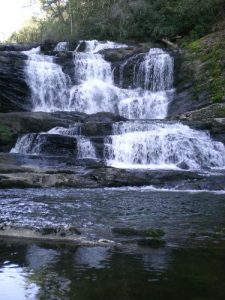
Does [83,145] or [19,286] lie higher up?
[83,145]

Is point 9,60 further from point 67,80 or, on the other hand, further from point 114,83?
point 114,83

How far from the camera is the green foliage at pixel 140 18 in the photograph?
35.6m

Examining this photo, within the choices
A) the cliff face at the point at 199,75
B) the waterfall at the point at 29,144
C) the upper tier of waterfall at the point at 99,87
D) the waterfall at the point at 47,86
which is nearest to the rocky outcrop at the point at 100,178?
the waterfall at the point at 29,144

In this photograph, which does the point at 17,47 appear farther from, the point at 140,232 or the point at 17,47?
the point at 140,232

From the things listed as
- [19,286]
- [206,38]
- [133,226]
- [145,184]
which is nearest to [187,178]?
[145,184]

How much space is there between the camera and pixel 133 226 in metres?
8.55

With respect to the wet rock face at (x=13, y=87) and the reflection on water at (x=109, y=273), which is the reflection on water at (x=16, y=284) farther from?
the wet rock face at (x=13, y=87)

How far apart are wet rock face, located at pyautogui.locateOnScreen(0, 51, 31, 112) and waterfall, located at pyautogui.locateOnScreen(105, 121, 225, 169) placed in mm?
9608

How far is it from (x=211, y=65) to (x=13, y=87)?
11.6 metres

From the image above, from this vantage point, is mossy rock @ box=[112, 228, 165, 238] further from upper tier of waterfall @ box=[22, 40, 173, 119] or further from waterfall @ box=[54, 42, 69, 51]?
waterfall @ box=[54, 42, 69, 51]

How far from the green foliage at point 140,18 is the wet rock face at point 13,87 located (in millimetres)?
11799

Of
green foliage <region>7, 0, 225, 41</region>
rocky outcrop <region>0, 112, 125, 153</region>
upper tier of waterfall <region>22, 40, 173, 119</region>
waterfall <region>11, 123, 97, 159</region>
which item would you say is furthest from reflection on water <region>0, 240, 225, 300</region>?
green foliage <region>7, 0, 225, 41</region>

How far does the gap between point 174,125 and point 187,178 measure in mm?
6493

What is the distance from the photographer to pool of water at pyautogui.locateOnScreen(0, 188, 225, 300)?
185 inches
